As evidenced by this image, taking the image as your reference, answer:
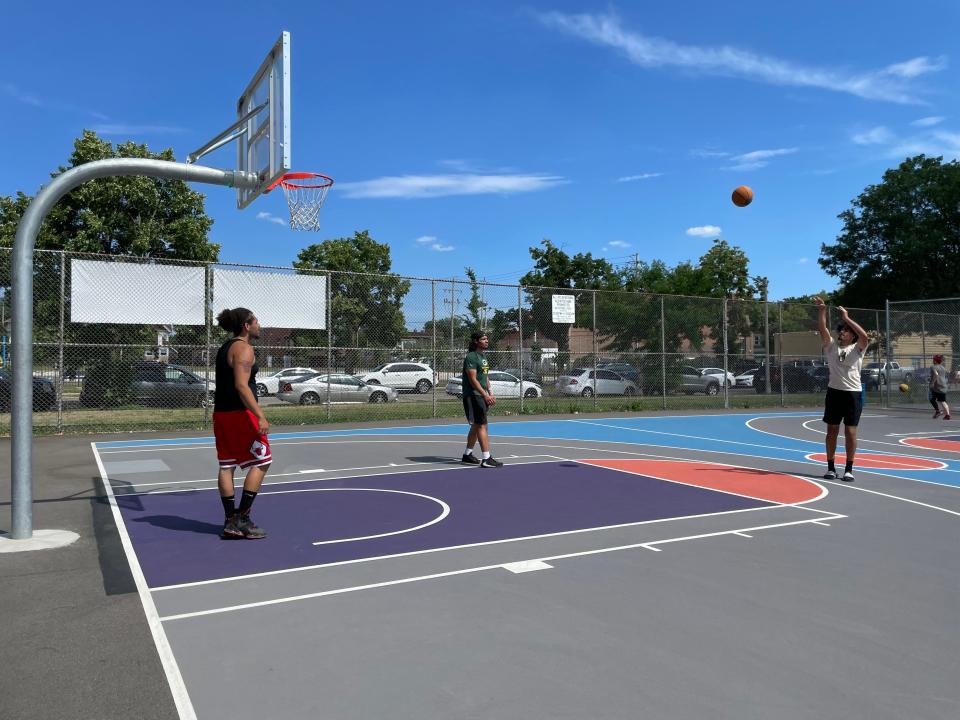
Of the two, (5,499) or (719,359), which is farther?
(719,359)

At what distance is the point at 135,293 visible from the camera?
15.1 metres

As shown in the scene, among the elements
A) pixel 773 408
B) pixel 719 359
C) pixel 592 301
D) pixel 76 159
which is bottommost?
pixel 773 408

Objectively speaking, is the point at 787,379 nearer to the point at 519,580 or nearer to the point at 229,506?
the point at 519,580

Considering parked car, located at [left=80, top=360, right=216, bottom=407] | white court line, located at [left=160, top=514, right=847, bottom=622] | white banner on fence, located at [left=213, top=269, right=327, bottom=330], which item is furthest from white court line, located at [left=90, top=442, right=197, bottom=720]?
white banner on fence, located at [left=213, top=269, right=327, bottom=330]

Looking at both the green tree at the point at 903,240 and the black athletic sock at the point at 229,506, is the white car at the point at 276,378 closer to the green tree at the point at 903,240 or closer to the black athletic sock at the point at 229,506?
the black athletic sock at the point at 229,506

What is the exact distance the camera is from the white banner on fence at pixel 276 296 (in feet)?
52.6

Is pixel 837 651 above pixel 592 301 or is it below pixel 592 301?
below

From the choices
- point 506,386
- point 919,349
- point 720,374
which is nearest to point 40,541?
point 506,386

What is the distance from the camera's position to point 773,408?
24422mm

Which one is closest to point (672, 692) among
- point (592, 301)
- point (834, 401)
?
point (834, 401)

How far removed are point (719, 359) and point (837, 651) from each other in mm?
21273

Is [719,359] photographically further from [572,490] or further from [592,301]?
[572,490]

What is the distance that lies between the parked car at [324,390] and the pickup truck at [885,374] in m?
18.8

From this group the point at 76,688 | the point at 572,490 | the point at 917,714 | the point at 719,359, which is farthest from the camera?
the point at 719,359
